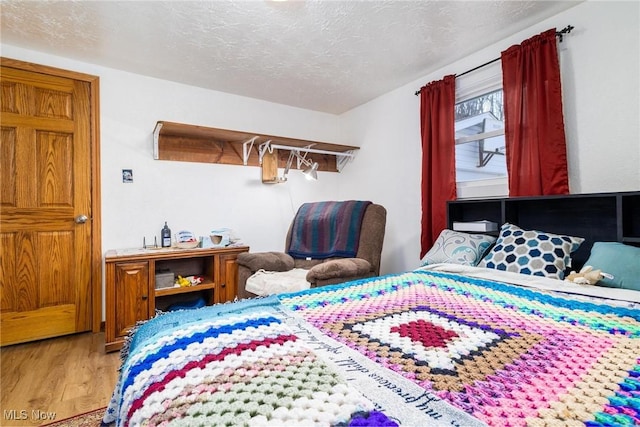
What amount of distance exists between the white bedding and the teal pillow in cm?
6

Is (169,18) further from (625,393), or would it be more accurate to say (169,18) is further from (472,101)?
(625,393)

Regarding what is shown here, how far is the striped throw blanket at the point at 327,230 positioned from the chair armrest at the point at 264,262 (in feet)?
0.87

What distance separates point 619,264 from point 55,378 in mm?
3122

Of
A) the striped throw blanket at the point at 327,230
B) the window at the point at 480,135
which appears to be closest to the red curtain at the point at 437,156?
the window at the point at 480,135

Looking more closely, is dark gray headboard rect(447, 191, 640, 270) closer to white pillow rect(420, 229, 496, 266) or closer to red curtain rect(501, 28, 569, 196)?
red curtain rect(501, 28, 569, 196)

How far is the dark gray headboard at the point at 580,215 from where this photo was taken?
1743mm

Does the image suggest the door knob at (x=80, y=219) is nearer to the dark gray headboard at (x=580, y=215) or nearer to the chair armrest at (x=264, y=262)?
the chair armrest at (x=264, y=262)

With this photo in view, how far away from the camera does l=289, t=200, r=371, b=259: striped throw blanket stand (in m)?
2.78

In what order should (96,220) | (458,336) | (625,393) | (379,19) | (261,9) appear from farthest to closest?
(96,220)
(379,19)
(261,9)
(458,336)
(625,393)

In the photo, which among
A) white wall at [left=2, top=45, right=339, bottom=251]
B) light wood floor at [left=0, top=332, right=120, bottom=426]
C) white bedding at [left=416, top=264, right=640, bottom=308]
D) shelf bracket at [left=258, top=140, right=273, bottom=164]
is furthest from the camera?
shelf bracket at [left=258, top=140, right=273, bottom=164]

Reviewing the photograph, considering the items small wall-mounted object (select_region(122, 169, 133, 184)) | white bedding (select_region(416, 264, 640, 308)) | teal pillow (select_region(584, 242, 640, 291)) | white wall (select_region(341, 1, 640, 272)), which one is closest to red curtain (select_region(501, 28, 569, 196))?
white wall (select_region(341, 1, 640, 272))

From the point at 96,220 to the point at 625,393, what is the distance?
3229 millimetres

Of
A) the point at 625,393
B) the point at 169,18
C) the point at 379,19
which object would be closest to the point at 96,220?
the point at 169,18

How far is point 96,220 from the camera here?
2.68 metres
